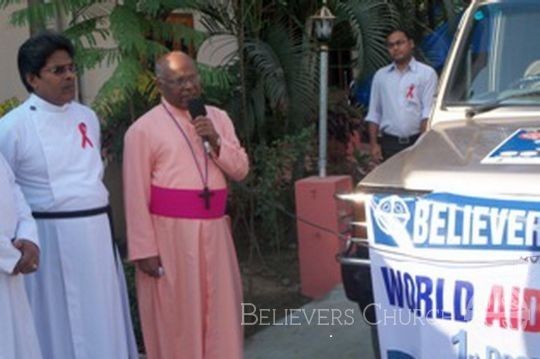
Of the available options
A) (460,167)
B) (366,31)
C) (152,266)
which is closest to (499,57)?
(460,167)

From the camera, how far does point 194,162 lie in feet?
13.7

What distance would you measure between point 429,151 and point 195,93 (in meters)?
1.13

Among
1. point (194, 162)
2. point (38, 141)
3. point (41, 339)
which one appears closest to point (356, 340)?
point (194, 162)

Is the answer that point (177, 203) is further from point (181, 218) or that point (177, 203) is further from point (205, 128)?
point (205, 128)

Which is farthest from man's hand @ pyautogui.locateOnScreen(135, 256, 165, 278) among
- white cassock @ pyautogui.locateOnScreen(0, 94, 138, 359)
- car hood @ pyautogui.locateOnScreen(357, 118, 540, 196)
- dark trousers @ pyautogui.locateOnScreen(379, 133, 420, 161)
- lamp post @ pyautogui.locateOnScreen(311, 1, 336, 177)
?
dark trousers @ pyautogui.locateOnScreen(379, 133, 420, 161)

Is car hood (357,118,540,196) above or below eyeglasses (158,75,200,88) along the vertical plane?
below

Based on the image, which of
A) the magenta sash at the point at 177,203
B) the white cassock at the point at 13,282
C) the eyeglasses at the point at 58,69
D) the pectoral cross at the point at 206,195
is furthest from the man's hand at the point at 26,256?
the pectoral cross at the point at 206,195

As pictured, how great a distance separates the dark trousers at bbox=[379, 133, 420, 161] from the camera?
22.6 ft

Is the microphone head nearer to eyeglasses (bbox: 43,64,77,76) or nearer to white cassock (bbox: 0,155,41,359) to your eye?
eyeglasses (bbox: 43,64,77,76)

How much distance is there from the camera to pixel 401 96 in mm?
6906

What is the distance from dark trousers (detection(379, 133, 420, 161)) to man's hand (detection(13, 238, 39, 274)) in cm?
400

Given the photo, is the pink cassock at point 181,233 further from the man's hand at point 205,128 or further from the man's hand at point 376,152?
the man's hand at point 376,152

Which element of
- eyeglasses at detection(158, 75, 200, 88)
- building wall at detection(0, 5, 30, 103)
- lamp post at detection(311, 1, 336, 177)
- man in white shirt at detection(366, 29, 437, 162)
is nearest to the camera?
eyeglasses at detection(158, 75, 200, 88)

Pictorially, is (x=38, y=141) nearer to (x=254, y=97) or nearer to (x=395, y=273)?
(x=395, y=273)
